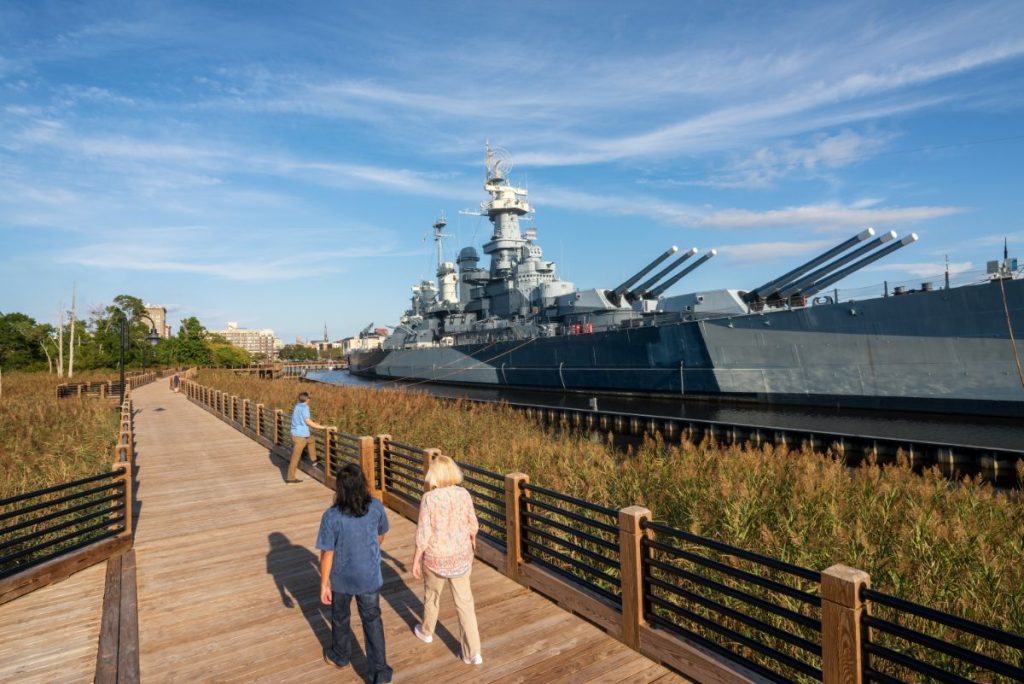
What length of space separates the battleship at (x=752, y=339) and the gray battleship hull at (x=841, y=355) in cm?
5

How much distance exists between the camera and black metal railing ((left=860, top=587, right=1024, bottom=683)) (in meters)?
2.79

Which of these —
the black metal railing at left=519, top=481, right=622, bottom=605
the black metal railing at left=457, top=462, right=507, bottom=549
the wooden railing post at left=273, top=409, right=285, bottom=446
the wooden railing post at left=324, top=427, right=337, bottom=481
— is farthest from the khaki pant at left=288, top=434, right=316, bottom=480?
the black metal railing at left=519, top=481, right=622, bottom=605

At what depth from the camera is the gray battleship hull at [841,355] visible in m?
22.0

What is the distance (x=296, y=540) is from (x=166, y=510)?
3.63 metres

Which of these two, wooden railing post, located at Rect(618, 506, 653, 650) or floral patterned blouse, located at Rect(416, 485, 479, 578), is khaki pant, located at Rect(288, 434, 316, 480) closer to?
floral patterned blouse, located at Rect(416, 485, 479, 578)

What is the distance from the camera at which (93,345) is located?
70500mm

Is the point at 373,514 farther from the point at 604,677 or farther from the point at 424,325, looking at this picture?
the point at 424,325

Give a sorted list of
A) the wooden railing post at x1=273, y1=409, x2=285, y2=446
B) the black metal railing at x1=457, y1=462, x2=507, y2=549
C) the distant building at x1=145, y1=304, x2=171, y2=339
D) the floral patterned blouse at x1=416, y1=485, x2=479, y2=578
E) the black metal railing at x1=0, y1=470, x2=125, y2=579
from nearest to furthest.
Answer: the floral patterned blouse at x1=416, y1=485, x2=479, y2=578 < the black metal railing at x1=0, y1=470, x2=125, y2=579 < the black metal railing at x1=457, y1=462, x2=507, y2=549 < the wooden railing post at x1=273, y1=409, x2=285, y2=446 < the distant building at x1=145, y1=304, x2=171, y2=339

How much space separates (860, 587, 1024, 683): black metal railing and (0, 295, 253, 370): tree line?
198ft

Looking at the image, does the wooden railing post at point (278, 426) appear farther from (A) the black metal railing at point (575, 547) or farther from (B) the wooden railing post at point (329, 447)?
(A) the black metal railing at point (575, 547)

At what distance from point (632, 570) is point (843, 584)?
1.75 metres

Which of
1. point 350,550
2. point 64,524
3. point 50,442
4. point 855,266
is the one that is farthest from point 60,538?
point 855,266

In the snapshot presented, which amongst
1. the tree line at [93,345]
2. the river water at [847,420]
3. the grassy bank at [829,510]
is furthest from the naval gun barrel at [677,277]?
the tree line at [93,345]

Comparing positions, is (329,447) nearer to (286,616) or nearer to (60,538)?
(60,538)
